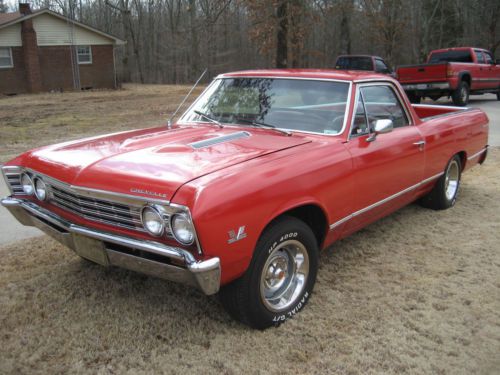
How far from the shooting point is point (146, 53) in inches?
1928

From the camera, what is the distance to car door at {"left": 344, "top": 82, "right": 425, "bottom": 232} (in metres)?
3.85

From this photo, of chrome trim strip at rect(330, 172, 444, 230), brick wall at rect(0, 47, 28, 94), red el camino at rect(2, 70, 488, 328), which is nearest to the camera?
red el camino at rect(2, 70, 488, 328)

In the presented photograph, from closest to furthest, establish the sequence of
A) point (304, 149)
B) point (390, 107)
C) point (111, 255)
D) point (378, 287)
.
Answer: point (111, 255), point (304, 149), point (378, 287), point (390, 107)

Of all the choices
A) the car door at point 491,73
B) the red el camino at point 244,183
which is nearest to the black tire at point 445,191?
the red el camino at point 244,183

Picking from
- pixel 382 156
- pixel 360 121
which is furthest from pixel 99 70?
pixel 382 156

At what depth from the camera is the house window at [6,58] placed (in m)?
24.8

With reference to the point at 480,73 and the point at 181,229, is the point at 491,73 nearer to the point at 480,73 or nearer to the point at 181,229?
the point at 480,73

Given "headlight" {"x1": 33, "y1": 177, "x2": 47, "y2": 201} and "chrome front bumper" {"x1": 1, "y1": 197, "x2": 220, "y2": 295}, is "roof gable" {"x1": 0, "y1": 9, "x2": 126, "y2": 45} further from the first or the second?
"chrome front bumper" {"x1": 1, "y1": 197, "x2": 220, "y2": 295}

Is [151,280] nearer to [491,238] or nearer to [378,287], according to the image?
[378,287]

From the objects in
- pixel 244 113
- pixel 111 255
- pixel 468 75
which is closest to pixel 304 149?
pixel 244 113

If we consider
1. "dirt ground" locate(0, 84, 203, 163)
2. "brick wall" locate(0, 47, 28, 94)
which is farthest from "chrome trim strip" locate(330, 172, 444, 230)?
"brick wall" locate(0, 47, 28, 94)

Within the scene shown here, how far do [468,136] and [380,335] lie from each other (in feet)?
11.4

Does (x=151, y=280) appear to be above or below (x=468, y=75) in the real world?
below

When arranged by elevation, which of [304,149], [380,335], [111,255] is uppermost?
[304,149]
